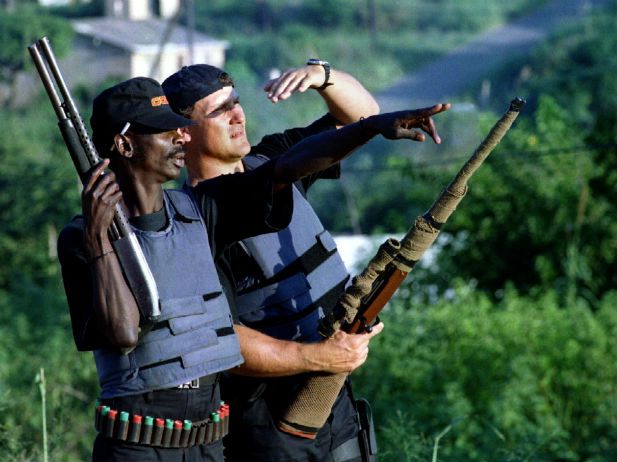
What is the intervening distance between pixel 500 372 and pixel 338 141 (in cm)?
649

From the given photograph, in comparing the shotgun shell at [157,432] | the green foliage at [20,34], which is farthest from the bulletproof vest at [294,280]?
the green foliage at [20,34]

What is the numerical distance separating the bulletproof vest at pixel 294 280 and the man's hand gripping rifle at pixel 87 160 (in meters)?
0.62

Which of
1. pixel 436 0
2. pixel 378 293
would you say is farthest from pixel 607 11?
pixel 378 293

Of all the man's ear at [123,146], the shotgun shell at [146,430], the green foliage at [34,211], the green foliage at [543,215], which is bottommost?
the green foliage at [34,211]

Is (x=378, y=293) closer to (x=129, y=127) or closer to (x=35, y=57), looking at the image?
(x=129, y=127)

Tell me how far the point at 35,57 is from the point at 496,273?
458 inches

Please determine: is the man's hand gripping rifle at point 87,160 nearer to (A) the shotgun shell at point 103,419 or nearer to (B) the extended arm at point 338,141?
(A) the shotgun shell at point 103,419

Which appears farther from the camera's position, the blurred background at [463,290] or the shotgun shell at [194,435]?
the blurred background at [463,290]

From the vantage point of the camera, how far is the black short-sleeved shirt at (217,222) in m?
2.72

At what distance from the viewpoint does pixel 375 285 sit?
318 cm

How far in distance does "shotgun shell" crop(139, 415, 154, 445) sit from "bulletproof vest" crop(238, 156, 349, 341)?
2.10 feet

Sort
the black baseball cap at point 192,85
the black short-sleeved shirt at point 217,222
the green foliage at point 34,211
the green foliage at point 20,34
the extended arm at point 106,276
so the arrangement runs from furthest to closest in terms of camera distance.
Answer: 1. the green foliage at point 20,34
2. the green foliage at point 34,211
3. the black baseball cap at point 192,85
4. the black short-sleeved shirt at point 217,222
5. the extended arm at point 106,276

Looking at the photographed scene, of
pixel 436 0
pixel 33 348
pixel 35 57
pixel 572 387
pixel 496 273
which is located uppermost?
pixel 35 57

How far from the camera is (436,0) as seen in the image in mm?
A: 68000
